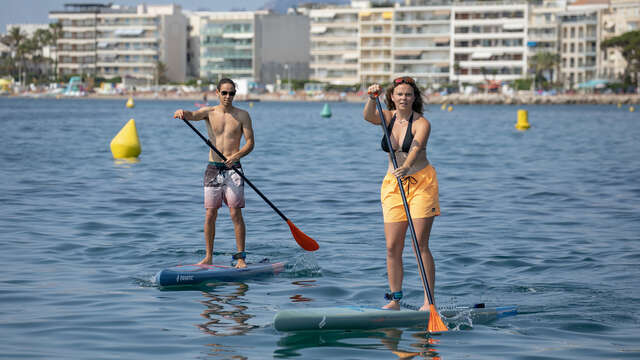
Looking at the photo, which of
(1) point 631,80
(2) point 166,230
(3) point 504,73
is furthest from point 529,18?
(2) point 166,230

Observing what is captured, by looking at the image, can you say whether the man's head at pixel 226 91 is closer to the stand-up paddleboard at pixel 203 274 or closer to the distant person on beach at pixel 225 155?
the distant person on beach at pixel 225 155

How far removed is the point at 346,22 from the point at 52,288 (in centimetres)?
18579

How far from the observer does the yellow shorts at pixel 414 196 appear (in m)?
9.27

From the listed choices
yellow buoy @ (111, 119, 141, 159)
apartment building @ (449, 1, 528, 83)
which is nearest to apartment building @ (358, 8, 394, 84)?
apartment building @ (449, 1, 528, 83)

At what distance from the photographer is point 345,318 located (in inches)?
366

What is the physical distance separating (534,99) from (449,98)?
1512 cm

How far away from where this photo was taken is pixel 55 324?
9.60 metres

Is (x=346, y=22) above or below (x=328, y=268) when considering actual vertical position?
above

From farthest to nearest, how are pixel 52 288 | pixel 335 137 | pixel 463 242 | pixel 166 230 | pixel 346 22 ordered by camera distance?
pixel 346 22, pixel 335 137, pixel 166 230, pixel 463 242, pixel 52 288

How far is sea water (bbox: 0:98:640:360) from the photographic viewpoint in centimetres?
910

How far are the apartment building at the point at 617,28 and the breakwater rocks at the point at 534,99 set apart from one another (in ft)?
24.2

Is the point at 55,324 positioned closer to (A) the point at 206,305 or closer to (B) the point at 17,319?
(B) the point at 17,319

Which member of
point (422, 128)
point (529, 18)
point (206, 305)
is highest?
point (529, 18)

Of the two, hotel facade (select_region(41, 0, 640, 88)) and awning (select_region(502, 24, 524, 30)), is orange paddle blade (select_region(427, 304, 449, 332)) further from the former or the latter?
awning (select_region(502, 24, 524, 30))
